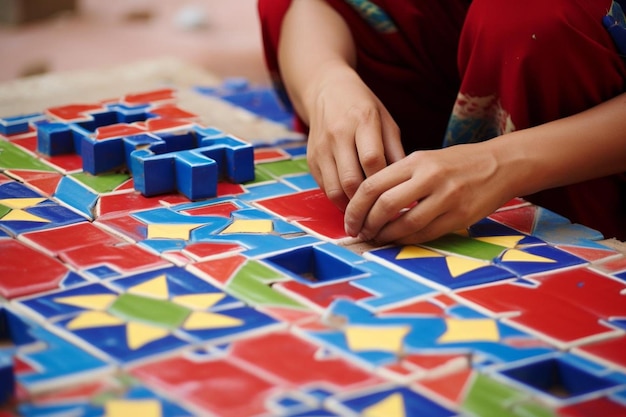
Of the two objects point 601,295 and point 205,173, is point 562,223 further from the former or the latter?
point 205,173

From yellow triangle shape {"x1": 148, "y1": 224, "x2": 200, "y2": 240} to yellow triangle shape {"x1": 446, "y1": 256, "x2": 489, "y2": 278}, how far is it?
1.10ft

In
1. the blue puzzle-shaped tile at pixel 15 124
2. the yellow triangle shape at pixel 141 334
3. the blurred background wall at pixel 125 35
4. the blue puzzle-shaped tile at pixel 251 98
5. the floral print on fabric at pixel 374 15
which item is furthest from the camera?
the blurred background wall at pixel 125 35

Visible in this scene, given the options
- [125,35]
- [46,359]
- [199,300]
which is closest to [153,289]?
[199,300]

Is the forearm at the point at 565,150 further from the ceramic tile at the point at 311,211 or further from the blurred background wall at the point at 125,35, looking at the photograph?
the blurred background wall at the point at 125,35

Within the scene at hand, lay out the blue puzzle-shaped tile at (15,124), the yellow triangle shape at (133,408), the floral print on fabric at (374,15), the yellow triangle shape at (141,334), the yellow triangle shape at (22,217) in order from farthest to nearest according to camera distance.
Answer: the blue puzzle-shaped tile at (15,124), the floral print on fabric at (374,15), the yellow triangle shape at (22,217), the yellow triangle shape at (141,334), the yellow triangle shape at (133,408)

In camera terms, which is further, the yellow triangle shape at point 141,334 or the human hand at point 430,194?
the human hand at point 430,194

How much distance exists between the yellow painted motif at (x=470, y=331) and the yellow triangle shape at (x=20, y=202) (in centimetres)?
63

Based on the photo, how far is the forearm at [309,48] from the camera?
1525 mm

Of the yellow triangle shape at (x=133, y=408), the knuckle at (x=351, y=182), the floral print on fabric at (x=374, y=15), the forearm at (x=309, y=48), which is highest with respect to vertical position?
the floral print on fabric at (x=374, y=15)

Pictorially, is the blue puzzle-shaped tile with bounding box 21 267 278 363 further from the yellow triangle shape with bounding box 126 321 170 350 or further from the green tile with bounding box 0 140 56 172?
the green tile with bounding box 0 140 56 172

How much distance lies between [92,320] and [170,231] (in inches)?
10.6

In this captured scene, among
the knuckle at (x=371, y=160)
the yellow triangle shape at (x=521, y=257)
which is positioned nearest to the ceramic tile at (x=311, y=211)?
the knuckle at (x=371, y=160)

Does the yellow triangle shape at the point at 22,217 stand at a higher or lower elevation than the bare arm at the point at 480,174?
lower

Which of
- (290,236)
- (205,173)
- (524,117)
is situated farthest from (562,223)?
(205,173)
